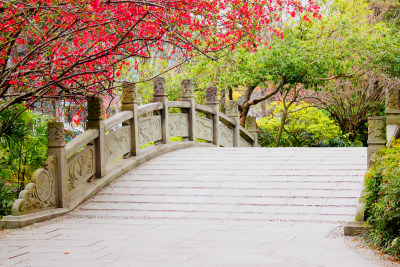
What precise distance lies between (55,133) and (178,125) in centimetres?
510

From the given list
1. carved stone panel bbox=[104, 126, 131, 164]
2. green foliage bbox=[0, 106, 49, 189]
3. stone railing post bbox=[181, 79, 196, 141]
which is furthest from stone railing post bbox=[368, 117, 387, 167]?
stone railing post bbox=[181, 79, 196, 141]

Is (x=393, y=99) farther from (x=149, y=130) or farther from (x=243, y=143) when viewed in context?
(x=243, y=143)

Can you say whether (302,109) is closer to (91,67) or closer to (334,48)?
(334,48)

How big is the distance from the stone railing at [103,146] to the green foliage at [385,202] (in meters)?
4.37

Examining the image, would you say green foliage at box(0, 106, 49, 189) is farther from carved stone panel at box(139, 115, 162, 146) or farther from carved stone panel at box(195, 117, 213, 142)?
carved stone panel at box(195, 117, 213, 142)

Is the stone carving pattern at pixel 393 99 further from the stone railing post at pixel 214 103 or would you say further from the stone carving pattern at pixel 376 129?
the stone railing post at pixel 214 103

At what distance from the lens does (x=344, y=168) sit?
9.56 metres

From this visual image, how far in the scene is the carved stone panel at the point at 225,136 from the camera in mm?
15172

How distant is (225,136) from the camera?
609 inches

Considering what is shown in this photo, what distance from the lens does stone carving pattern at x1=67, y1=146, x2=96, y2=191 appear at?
8570 mm

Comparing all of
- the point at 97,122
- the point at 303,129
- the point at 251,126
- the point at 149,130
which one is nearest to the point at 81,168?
the point at 97,122

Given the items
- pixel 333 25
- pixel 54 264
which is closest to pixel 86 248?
pixel 54 264

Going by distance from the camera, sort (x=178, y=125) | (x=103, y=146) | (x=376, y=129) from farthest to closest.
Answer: (x=178, y=125) → (x=103, y=146) → (x=376, y=129)

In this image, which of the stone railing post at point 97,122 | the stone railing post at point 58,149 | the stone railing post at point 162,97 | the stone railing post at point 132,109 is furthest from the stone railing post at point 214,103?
the stone railing post at point 58,149
